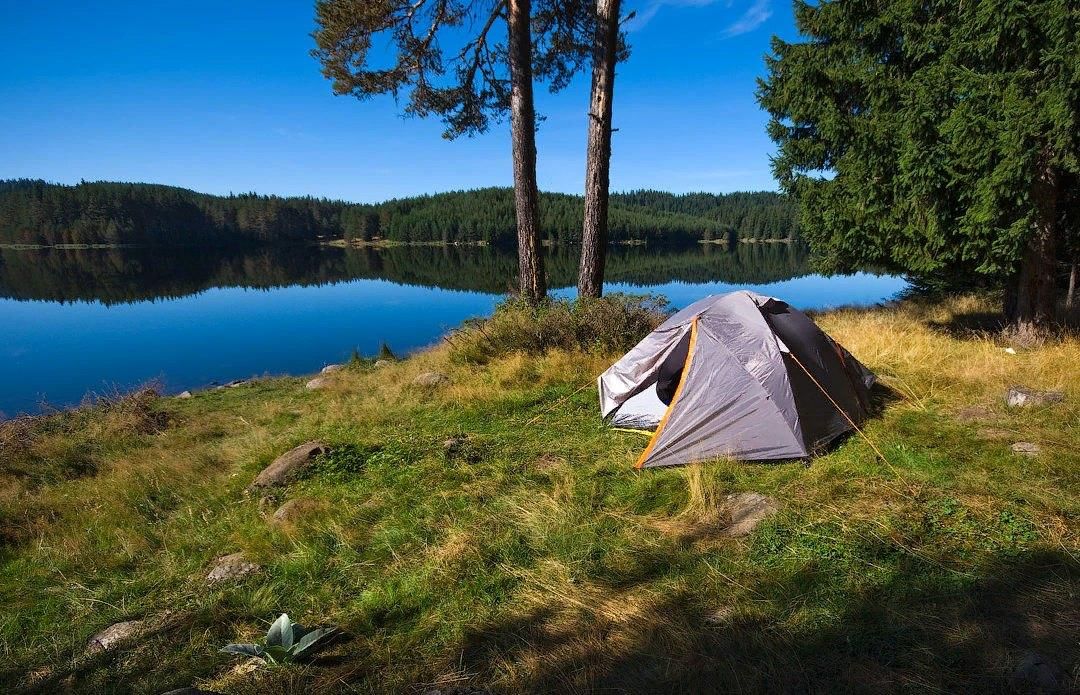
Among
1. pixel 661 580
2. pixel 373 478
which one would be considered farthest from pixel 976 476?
pixel 373 478

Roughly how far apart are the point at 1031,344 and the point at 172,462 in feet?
41.2

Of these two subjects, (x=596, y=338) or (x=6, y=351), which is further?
(x=6, y=351)

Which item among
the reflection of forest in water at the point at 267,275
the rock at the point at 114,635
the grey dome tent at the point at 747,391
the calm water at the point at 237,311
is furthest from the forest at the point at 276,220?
the rock at the point at 114,635

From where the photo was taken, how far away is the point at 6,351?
19062 mm

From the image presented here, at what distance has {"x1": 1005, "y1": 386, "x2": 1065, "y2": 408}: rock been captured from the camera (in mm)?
5770

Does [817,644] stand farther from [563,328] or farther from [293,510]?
[563,328]

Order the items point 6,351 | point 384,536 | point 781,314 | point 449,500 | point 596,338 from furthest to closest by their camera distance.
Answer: point 6,351
point 596,338
point 781,314
point 449,500
point 384,536

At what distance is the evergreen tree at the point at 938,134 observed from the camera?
22.0ft

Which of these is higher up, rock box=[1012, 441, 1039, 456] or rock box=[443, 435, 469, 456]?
rock box=[1012, 441, 1039, 456]

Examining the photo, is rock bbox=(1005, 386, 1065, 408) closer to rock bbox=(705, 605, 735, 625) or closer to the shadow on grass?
the shadow on grass

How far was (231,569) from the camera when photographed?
3.87 meters

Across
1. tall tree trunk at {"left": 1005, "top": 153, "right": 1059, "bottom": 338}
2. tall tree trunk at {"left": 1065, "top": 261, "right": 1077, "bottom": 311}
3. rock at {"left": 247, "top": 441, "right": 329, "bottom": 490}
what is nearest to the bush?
rock at {"left": 247, "top": 441, "right": 329, "bottom": 490}

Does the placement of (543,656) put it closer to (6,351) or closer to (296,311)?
(6,351)

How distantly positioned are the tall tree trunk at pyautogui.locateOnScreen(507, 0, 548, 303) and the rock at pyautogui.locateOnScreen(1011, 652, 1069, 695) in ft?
26.9
